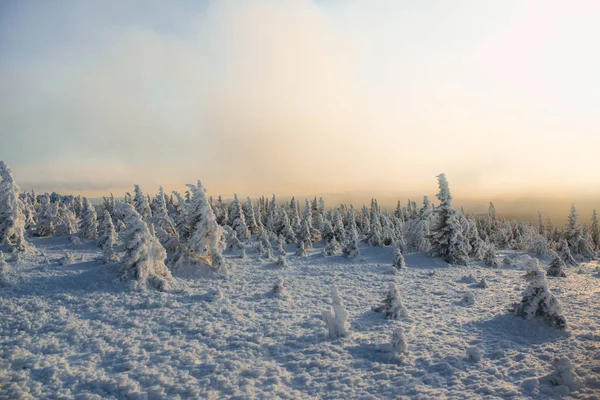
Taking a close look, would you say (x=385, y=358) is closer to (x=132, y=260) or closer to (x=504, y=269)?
(x=132, y=260)

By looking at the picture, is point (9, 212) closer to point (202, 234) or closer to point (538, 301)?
point (202, 234)

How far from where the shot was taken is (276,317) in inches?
537

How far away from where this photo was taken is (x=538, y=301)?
12648 mm

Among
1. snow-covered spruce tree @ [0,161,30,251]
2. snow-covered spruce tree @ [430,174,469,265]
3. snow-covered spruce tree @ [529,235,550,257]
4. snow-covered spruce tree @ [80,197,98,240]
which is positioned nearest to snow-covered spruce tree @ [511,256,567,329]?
snow-covered spruce tree @ [430,174,469,265]

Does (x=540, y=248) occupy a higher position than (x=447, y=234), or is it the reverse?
(x=447, y=234)

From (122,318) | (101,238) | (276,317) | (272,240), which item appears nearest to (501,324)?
(276,317)

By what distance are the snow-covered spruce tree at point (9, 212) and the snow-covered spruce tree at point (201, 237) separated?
65.2 feet

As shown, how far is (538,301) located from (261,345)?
11629mm

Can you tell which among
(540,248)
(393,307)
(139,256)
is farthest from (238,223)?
(540,248)

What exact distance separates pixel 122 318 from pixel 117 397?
5.37 meters

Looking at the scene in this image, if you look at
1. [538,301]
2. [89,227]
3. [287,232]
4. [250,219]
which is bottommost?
[287,232]

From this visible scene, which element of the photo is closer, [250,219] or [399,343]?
[399,343]

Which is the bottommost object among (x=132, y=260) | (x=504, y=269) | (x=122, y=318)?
(x=504, y=269)

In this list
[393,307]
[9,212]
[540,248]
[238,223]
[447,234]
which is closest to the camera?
[393,307]
